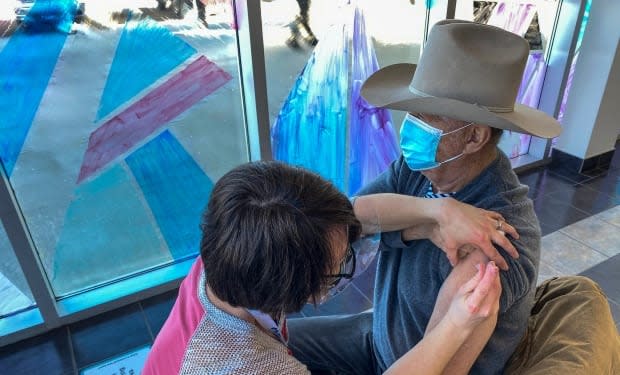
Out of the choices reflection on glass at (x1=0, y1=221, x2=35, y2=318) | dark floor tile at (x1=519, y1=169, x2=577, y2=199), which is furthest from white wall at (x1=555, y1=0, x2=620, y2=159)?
reflection on glass at (x1=0, y1=221, x2=35, y2=318)

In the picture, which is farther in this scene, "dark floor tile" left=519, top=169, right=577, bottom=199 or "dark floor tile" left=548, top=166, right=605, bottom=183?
"dark floor tile" left=548, top=166, right=605, bottom=183

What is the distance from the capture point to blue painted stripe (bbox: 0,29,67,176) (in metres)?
1.68

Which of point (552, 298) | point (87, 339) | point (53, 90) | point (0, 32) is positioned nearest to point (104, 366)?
point (87, 339)

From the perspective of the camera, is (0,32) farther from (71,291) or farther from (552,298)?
(552,298)

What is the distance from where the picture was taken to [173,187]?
2.30 m

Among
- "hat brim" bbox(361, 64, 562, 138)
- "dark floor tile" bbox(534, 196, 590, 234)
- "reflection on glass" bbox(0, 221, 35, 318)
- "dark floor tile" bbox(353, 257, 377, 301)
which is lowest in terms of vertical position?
"dark floor tile" bbox(534, 196, 590, 234)

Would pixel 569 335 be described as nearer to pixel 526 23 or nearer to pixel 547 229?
pixel 547 229

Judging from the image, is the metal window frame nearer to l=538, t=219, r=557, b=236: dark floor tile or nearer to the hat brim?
the hat brim

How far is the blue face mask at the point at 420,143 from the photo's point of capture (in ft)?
3.56

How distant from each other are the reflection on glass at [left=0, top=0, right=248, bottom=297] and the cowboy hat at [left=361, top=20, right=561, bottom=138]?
1322 millimetres

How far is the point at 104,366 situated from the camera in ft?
6.45

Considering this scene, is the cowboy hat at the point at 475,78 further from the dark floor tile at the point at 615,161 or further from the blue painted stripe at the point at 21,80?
the dark floor tile at the point at 615,161

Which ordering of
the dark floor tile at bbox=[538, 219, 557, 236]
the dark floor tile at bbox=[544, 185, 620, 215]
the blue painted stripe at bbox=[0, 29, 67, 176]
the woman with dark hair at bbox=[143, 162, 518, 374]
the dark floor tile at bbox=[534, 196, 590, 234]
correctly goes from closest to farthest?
the woman with dark hair at bbox=[143, 162, 518, 374]
the blue painted stripe at bbox=[0, 29, 67, 176]
the dark floor tile at bbox=[538, 219, 557, 236]
the dark floor tile at bbox=[534, 196, 590, 234]
the dark floor tile at bbox=[544, 185, 620, 215]

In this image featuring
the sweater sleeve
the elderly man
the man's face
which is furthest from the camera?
the sweater sleeve
